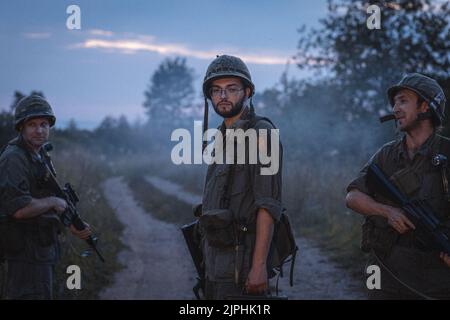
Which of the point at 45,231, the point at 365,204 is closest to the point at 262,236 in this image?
the point at 365,204

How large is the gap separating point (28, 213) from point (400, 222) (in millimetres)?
2481

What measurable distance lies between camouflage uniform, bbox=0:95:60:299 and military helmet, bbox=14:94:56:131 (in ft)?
0.69

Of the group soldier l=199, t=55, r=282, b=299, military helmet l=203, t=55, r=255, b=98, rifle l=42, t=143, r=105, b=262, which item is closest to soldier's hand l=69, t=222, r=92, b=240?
rifle l=42, t=143, r=105, b=262

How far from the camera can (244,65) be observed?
3.96 metres

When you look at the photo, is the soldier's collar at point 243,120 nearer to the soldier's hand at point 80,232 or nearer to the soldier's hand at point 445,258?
the soldier's hand at point 445,258

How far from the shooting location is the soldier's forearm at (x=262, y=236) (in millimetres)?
3506

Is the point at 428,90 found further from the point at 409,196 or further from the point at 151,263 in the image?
the point at 151,263

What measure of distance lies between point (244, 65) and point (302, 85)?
16.0 metres

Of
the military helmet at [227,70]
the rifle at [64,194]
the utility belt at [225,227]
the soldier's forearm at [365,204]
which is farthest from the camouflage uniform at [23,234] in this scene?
the soldier's forearm at [365,204]

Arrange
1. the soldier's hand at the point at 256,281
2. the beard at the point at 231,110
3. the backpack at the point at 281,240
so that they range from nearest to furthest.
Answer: the soldier's hand at the point at 256,281 < the backpack at the point at 281,240 < the beard at the point at 231,110

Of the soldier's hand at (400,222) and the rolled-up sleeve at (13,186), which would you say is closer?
the soldier's hand at (400,222)

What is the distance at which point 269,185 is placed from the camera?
3.61 meters

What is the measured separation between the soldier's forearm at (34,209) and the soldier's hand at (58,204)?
0.07ft
